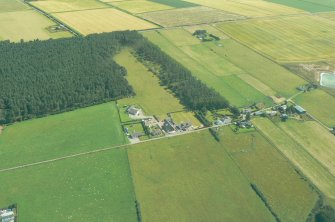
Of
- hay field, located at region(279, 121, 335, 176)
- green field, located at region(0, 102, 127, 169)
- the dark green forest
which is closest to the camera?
hay field, located at region(279, 121, 335, 176)

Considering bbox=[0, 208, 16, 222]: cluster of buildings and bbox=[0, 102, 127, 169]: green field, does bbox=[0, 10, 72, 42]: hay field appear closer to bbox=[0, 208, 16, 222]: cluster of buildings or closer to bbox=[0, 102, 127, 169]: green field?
A: bbox=[0, 102, 127, 169]: green field

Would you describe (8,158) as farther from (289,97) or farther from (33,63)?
(289,97)

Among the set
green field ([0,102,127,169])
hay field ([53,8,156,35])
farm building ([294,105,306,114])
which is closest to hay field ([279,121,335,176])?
farm building ([294,105,306,114])

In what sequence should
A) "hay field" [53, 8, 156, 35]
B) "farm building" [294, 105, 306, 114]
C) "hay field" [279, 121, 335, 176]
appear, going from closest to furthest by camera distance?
"hay field" [279, 121, 335, 176]
"farm building" [294, 105, 306, 114]
"hay field" [53, 8, 156, 35]

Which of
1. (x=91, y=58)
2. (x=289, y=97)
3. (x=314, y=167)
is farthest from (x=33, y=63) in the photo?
(x=314, y=167)

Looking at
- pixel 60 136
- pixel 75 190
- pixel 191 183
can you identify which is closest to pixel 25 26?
pixel 60 136

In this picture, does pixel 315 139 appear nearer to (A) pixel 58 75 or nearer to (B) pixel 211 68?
(B) pixel 211 68

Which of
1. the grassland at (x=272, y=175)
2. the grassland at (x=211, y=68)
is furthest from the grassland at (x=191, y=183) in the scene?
the grassland at (x=211, y=68)

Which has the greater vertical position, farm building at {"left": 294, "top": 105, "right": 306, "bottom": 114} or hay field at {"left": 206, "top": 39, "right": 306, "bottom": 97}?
hay field at {"left": 206, "top": 39, "right": 306, "bottom": 97}
